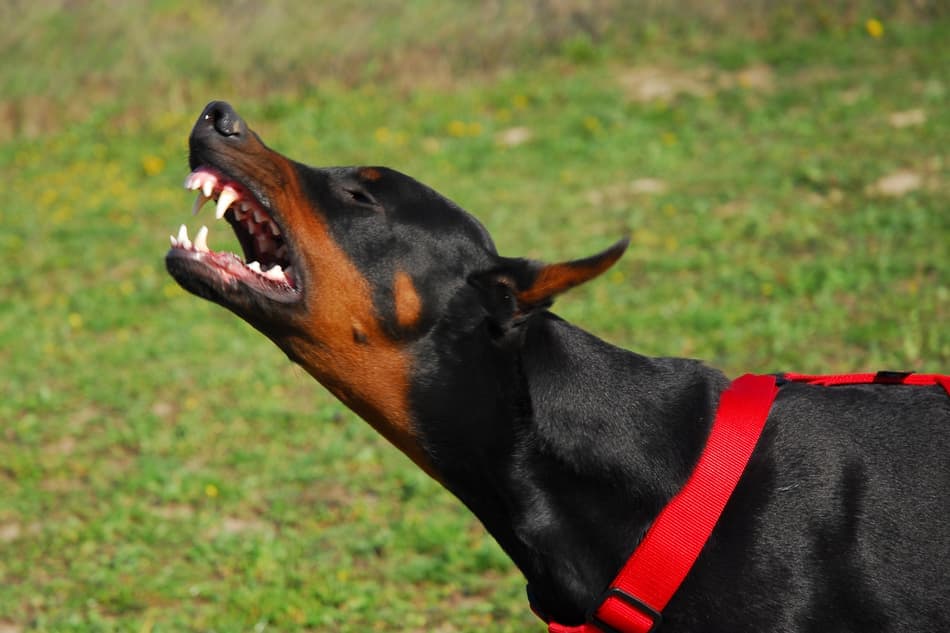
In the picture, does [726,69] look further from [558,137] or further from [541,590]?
[541,590]

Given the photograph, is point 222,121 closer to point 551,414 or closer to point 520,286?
point 520,286

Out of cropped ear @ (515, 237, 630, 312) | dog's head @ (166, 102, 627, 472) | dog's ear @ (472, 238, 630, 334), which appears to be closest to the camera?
cropped ear @ (515, 237, 630, 312)

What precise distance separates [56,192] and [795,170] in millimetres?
6935

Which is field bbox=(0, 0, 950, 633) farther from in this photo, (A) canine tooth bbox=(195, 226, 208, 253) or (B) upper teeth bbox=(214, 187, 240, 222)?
(B) upper teeth bbox=(214, 187, 240, 222)

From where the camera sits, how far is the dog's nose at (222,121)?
3.03m

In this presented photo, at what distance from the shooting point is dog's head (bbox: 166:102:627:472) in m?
2.89

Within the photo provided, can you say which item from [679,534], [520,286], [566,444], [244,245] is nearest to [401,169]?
[244,245]

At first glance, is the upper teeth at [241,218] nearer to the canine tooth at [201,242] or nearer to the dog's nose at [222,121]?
the canine tooth at [201,242]

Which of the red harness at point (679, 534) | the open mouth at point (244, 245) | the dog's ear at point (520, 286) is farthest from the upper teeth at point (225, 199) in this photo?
the red harness at point (679, 534)

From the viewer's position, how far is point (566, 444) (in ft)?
9.06

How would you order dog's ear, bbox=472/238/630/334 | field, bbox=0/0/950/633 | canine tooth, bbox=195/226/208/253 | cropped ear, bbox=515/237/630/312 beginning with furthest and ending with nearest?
field, bbox=0/0/950/633 → canine tooth, bbox=195/226/208/253 → dog's ear, bbox=472/238/630/334 → cropped ear, bbox=515/237/630/312

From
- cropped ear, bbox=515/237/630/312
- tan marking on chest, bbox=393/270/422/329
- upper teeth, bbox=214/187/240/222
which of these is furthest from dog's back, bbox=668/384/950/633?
upper teeth, bbox=214/187/240/222

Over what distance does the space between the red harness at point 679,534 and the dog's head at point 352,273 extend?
1.78 feet

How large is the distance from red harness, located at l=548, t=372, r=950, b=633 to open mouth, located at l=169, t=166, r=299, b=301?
3.55ft
